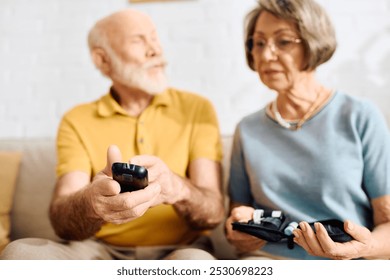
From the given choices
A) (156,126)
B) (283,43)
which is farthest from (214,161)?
(283,43)

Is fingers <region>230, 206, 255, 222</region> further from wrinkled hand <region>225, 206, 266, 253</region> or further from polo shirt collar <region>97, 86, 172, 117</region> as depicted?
polo shirt collar <region>97, 86, 172, 117</region>

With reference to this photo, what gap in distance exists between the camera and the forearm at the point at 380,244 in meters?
0.69

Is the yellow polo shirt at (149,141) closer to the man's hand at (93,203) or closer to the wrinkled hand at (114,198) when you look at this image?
the man's hand at (93,203)

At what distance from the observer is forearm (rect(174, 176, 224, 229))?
0.78m

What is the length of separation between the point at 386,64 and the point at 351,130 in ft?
0.85

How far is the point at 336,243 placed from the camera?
66cm

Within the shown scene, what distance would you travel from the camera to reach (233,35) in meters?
0.99

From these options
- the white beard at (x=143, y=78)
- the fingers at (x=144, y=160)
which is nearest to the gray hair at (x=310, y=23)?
the white beard at (x=143, y=78)

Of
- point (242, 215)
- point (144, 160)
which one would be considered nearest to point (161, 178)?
point (144, 160)

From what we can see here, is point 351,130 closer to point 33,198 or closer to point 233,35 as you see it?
point 233,35

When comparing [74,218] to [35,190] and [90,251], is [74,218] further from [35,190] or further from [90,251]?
[35,190]

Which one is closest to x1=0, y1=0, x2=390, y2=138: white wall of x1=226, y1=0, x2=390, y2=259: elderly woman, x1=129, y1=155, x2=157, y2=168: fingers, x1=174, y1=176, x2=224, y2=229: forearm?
x1=226, y1=0, x2=390, y2=259: elderly woman

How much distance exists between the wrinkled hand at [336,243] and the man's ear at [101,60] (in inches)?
21.5

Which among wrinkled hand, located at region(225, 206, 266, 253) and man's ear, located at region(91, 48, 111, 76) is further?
man's ear, located at region(91, 48, 111, 76)
